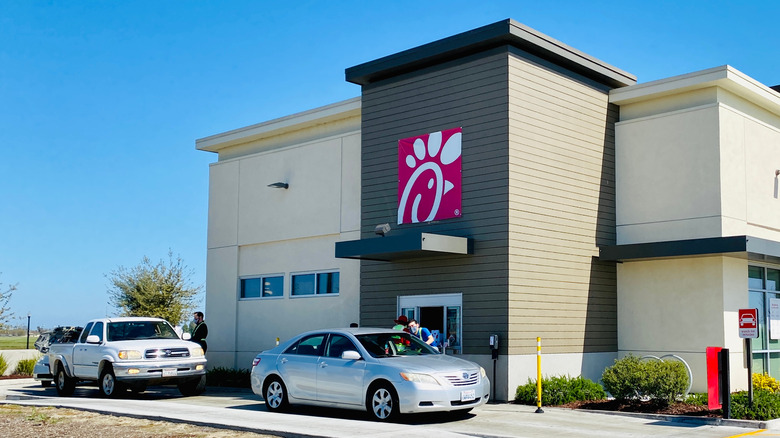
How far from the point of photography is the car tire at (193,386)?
18775 mm

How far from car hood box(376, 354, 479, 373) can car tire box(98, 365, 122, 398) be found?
23.4ft

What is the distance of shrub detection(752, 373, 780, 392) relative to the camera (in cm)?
1722

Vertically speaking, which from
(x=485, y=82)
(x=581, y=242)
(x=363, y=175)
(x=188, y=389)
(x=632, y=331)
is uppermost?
(x=485, y=82)

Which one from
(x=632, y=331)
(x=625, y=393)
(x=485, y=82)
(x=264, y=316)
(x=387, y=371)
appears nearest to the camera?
(x=387, y=371)

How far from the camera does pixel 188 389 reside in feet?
62.3

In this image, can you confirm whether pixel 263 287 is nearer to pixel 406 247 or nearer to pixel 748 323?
pixel 406 247

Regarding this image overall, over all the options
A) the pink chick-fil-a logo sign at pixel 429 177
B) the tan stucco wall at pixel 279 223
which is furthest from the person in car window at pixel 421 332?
the tan stucco wall at pixel 279 223

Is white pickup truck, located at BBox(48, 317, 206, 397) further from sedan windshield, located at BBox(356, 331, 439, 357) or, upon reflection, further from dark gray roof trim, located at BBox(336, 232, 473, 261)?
sedan windshield, located at BBox(356, 331, 439, 357)

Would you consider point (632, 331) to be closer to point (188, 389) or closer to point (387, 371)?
point (387, 371)

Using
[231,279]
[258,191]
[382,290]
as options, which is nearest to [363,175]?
[382,290]

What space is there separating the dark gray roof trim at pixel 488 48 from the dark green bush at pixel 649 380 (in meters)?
6.81

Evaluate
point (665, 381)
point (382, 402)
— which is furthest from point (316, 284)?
point (665, 381)

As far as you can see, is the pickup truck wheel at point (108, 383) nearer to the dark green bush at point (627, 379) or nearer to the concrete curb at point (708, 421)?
the dark green bush at point (627, 379)

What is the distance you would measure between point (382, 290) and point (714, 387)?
8036 mm
